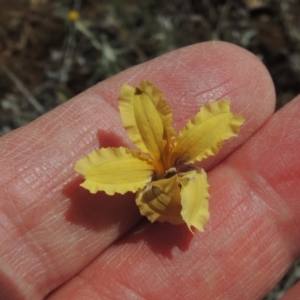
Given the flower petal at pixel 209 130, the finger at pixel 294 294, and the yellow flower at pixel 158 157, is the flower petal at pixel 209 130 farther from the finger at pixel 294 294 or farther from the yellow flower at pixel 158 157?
the finger at pixel 294 294

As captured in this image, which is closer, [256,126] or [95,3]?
[256,126]

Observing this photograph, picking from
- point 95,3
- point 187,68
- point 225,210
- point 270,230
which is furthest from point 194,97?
point 95,3

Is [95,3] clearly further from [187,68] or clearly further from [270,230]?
[270,230]

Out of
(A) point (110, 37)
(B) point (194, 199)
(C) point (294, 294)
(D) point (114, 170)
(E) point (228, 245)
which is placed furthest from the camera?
(A) point (110, 37)

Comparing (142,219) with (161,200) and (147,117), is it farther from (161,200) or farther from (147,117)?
(147,117)

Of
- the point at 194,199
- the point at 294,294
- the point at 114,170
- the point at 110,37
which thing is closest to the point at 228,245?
the point at 294,294

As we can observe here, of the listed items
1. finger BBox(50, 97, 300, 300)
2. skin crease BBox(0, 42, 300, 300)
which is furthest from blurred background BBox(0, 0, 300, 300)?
finger BBox(50, 97, 300, 300)
